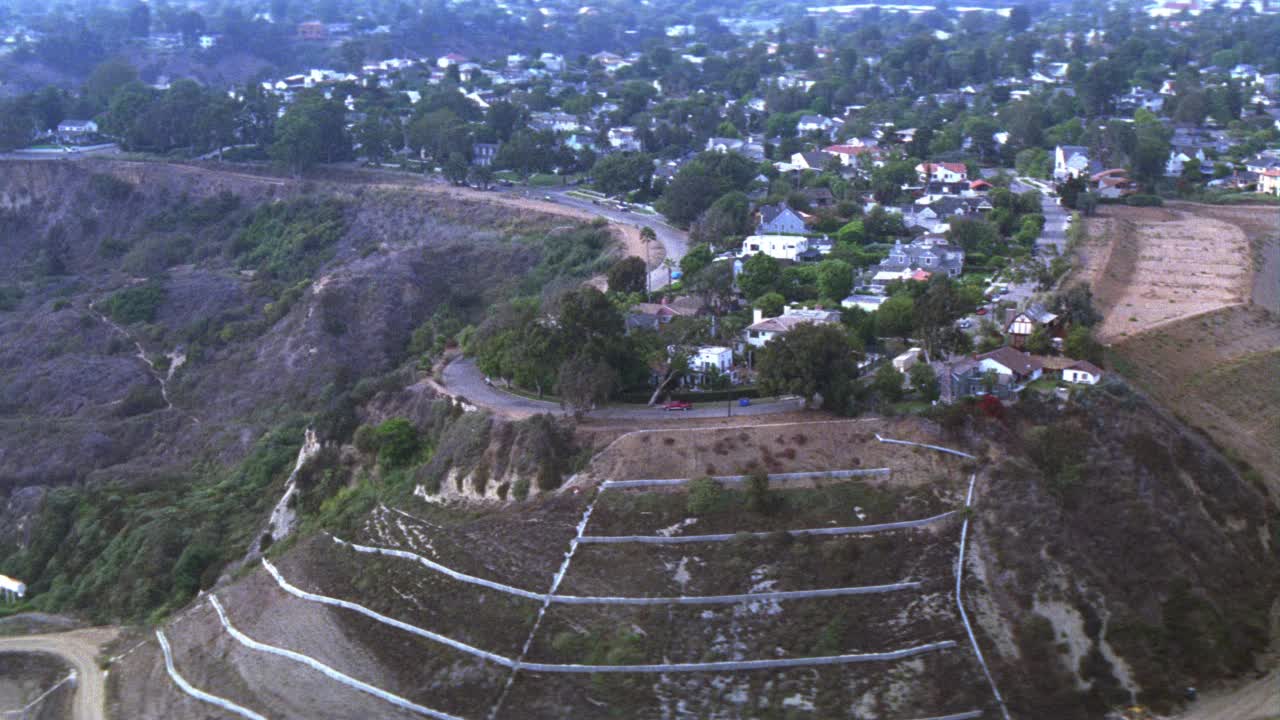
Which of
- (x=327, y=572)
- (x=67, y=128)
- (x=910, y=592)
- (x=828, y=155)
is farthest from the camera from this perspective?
(x=67, y=128)

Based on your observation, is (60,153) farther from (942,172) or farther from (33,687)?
(33,687)

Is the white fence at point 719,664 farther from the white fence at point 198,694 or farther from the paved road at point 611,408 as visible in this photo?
the paved road at point 611,408

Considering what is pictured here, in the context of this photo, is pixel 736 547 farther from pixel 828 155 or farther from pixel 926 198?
pixel 828 155

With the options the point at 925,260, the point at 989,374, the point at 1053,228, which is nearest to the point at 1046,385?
the point at 989,374

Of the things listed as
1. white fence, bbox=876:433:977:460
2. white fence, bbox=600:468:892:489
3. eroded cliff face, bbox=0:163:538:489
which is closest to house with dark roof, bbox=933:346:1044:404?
white fence, bbox=876:433:977:460

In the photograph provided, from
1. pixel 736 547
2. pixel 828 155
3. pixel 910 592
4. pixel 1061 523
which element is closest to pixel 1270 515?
pixel 1061 523

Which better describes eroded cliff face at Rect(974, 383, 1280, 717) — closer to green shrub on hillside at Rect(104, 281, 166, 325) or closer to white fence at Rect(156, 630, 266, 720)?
→ white fence at Rect(156, 630, 266, 720)

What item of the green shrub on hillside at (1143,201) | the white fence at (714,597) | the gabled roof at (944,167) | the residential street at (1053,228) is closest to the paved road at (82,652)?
the white fence at (714,597)
